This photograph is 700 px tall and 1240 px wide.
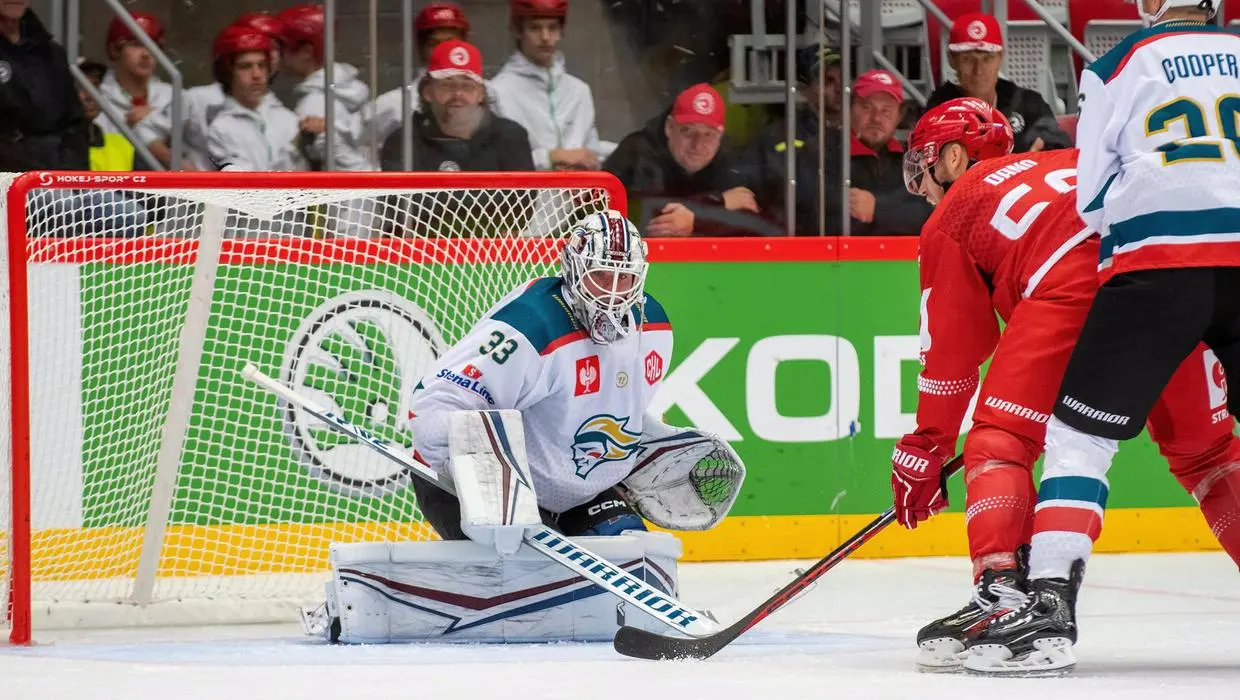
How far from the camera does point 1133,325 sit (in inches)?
107

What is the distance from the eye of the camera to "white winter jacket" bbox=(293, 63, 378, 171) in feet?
16.9

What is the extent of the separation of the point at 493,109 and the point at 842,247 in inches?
46.2

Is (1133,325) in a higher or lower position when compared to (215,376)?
higher

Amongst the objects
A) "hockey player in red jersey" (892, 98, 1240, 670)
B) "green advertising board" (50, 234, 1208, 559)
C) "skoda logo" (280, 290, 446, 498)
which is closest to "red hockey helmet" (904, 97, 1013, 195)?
"hockey player in red jersey" (892, 98, 1240, 670)

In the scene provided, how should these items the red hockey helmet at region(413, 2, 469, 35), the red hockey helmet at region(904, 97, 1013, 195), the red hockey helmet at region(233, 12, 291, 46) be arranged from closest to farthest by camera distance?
the red hockey helmet at region(904, 97, 1013, 195) < the red hockey helmet at region(233, 12, 291, 46) < the red hockey helmet at region(413, 2, 469, 35)

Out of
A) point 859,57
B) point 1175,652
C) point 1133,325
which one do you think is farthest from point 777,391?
point 1133,325

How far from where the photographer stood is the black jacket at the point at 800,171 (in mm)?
5352

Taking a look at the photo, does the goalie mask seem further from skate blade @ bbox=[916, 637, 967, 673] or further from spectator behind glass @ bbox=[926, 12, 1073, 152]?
spectator behind glass @ bbox=[926, 12, 1073, 152]

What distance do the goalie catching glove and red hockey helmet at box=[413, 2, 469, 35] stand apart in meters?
1.88

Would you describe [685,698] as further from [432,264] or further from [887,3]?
[887,3]

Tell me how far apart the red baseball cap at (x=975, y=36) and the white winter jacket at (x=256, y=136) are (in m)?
2.17

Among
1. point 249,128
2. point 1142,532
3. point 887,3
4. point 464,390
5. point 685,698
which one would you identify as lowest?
point 1142,532

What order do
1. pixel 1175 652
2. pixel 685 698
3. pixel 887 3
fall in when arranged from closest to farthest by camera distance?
pixel 685 698 < pixel 1175 652 < pixel 887 3

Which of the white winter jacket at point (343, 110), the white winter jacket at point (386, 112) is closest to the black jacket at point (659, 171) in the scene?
the white winter jacket at point (386, 112)
